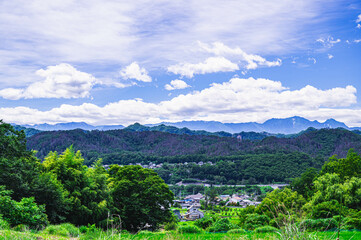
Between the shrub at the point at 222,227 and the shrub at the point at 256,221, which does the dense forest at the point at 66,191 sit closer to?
the shrub at the point at 222,227

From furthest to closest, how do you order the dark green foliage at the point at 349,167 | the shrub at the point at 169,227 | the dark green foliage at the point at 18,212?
the dark green foliage at the point at 349,167 → the shrub at the point at 169,227 → the dark green foliage at the point at 18,212

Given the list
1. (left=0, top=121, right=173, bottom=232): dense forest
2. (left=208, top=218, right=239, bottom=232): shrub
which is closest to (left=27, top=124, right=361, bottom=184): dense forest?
(left=0, top=121, right=173, bottom=232): dense forest

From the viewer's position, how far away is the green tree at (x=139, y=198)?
1906 cm

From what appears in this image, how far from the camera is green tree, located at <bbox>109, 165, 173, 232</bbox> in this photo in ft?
62.5

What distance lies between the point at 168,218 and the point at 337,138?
148m

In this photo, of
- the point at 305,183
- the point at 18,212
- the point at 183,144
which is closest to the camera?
the point at 18,212

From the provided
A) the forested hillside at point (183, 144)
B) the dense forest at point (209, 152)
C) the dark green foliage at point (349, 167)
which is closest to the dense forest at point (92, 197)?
the dark green foliage at point (349, 167)

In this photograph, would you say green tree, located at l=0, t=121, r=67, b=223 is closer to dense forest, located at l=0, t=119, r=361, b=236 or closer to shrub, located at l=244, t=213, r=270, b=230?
dense forest, located at l=0, t=119, r=361, b=236

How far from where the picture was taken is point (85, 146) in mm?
144625

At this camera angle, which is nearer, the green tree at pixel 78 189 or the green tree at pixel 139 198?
the green tree at pixel 78 189

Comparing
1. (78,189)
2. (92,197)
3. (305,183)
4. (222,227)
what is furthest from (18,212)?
(305,183)

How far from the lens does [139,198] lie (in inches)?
768

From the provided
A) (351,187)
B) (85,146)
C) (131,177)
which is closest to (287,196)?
(351,187)

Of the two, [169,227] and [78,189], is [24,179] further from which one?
[169,227]
